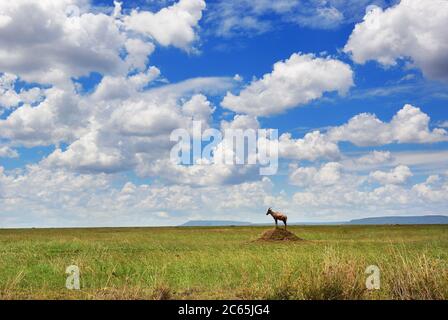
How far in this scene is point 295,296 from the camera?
38.1 ft

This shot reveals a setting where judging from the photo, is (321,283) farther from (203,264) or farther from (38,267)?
(38,267)
